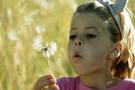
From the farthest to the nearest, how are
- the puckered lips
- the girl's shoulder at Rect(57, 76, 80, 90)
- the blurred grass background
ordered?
1. the blurred grass background
2. the girl's shoulder at Rect(57, 76, 80, 90)
3. the puckered lips

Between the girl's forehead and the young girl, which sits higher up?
the girl's forehead

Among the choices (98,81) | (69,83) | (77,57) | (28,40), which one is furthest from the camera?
(28,40)

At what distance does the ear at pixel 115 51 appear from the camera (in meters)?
3.75

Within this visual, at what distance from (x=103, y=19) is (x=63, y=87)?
14.6 inches

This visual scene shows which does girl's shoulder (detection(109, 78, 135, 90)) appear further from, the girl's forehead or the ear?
the girl's forehead

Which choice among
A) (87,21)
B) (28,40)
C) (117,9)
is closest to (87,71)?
(87,21)

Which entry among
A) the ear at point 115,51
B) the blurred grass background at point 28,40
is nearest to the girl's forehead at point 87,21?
the ear at point 115,51

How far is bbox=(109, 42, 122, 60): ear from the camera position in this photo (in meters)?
3.75

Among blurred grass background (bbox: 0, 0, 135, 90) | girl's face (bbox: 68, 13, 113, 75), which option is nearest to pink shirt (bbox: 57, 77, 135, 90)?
girl's face (bbox: 68, 13, 113, 75)

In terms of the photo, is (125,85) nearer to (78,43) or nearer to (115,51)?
(115,51)

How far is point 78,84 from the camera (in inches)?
151

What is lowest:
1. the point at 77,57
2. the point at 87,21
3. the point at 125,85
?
the point at 125,85

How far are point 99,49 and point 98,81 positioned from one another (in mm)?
154

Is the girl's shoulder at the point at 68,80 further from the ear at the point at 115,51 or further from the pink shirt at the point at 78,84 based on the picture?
the ear at the point at 115,51
